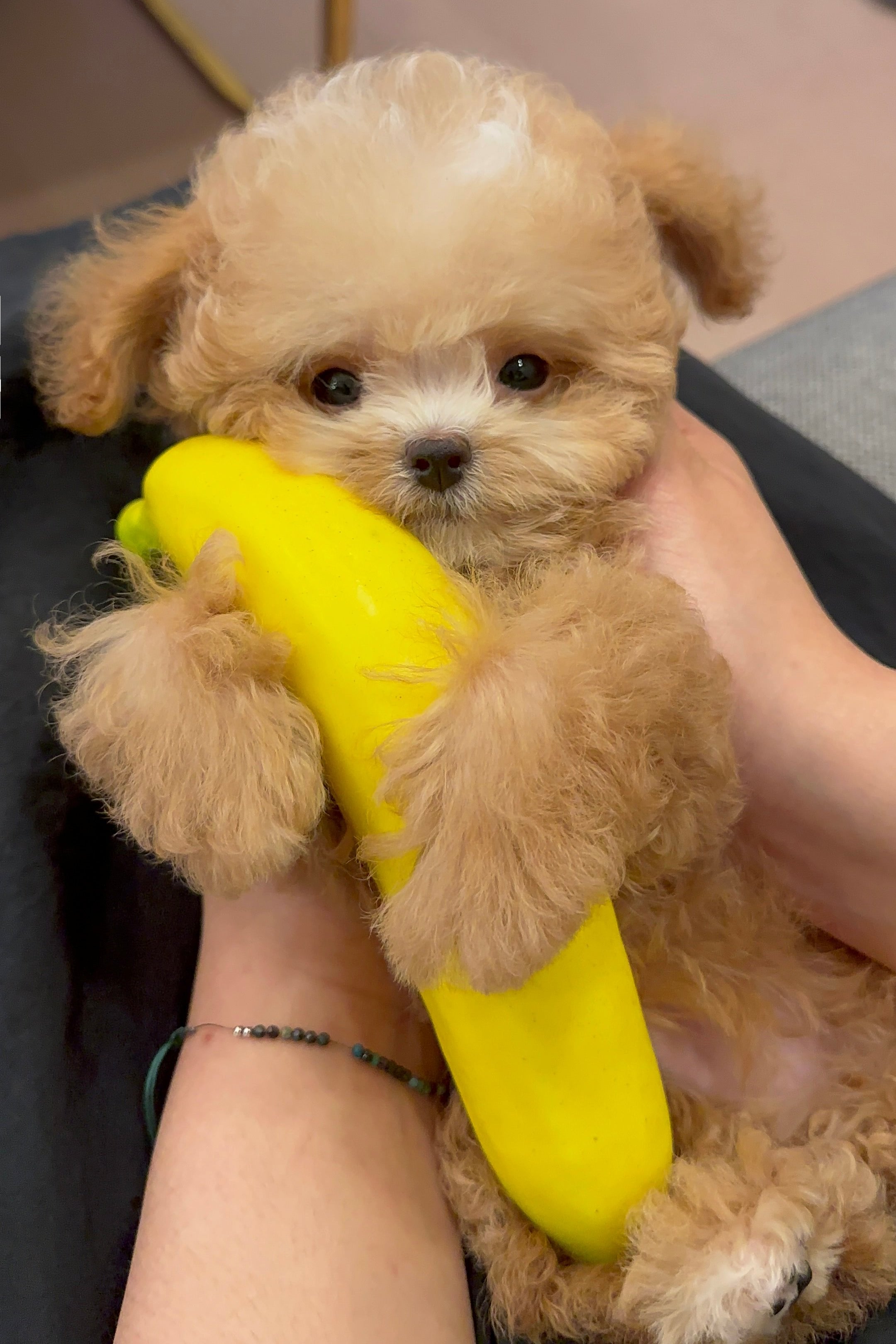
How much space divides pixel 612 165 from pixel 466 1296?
1100 millimetres

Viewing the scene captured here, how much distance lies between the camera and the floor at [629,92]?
9.20ft

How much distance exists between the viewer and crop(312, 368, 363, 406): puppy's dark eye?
96 cm

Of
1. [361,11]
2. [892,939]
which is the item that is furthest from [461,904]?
[361,11]

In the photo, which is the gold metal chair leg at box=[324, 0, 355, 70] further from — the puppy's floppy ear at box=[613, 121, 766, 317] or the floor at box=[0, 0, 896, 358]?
the puppy's floppy ear at box=[613, 121, 766, 317]

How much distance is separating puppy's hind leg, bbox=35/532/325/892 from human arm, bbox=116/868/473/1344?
24 cm

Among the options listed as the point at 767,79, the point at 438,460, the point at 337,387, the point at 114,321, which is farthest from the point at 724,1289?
the point at 767,79

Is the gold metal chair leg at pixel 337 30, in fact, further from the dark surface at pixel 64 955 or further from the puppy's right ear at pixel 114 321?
the puppy's right ear at pixel 114 321

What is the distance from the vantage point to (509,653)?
75 centimetres

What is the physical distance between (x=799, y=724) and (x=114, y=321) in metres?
0.81

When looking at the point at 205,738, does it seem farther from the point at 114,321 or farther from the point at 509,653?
the point at 114,321

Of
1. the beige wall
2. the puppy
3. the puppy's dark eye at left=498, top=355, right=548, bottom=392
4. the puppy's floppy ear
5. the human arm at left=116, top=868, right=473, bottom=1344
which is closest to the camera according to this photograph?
the puppy

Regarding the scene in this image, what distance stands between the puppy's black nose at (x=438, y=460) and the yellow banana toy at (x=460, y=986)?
0.23ft

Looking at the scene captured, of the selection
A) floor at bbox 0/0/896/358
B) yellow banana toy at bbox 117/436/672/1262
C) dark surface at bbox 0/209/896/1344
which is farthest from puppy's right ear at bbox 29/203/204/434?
floor at bbox 0/0/896/358

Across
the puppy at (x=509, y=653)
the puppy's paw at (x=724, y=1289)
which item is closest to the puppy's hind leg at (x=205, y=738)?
the puppy at (x=509, y=653)
